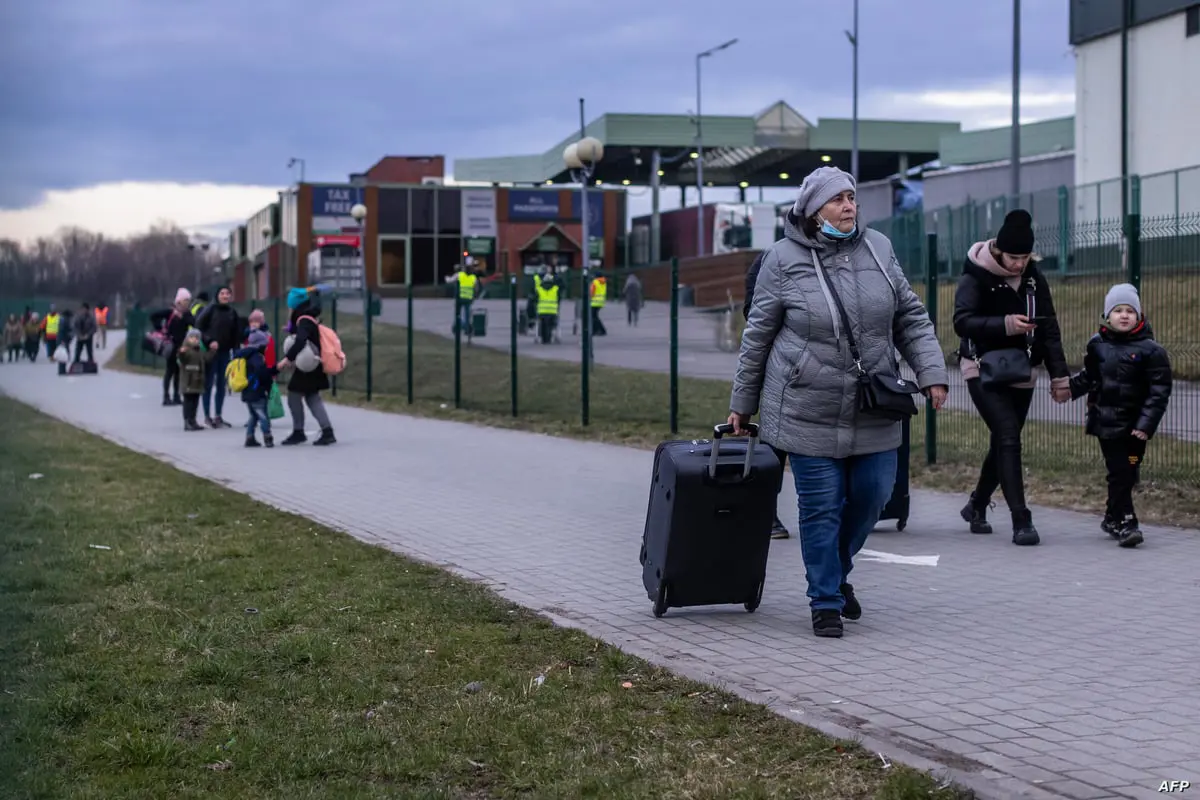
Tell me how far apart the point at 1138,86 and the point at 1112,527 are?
28.3 m

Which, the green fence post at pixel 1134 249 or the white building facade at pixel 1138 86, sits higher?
the white building facade at pixel 1138 86

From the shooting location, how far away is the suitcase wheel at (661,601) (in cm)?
672

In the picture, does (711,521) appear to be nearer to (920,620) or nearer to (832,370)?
(832,370)

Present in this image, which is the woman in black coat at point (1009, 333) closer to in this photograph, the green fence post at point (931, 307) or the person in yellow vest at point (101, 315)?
the green fence post at point (931, 307)

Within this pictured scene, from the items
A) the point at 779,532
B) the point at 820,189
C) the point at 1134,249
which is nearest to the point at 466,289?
the point at 1134,249

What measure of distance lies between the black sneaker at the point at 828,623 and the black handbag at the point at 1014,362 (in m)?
2.86

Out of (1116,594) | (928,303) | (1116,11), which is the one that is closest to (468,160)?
(1116,11)

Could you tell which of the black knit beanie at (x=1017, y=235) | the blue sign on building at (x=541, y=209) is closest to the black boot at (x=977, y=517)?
the black knit beanie at (x=1017, y=235)

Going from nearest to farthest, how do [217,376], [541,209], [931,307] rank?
[931,307], [217,376], [541,209]

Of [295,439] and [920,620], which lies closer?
[920,620]

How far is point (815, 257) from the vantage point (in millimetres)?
6422

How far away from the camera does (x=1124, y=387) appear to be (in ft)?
28.3

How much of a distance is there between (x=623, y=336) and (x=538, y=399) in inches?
275

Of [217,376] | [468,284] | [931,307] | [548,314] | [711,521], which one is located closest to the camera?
[711,521]
